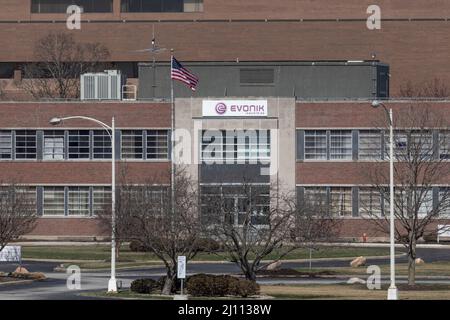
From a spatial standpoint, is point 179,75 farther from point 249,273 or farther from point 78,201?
point 249,273

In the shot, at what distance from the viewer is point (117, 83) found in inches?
3371

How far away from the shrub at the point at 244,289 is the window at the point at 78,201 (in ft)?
140

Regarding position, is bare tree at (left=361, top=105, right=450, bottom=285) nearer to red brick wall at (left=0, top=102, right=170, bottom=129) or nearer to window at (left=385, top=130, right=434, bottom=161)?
window at (left=385, top=130, right=434, bottom=161)

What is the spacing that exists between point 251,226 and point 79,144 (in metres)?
35.8

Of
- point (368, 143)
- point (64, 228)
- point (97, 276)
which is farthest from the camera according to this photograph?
point (64, 228)

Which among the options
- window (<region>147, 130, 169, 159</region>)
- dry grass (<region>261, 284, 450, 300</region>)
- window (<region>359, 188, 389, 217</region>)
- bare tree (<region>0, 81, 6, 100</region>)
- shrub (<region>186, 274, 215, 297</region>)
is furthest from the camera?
bare tree (<region>0, 81, 6, 100</region>)

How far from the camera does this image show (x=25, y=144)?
85062 millimetres

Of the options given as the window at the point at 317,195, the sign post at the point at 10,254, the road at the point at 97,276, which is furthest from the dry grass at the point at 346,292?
the window at the point at 317,195

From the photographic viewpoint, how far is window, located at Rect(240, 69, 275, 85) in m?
85.2

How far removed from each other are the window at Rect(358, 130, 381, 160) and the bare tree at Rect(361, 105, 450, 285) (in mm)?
1513

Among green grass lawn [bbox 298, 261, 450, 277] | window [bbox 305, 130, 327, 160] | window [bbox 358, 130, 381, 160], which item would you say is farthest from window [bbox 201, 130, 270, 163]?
green grass lawn [bbox 298, 261, 450, 277]

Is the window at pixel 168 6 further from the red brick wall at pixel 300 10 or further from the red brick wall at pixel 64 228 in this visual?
the red brick wall at pixel 64 228

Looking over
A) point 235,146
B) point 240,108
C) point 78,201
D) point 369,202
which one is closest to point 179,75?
point 240,108
